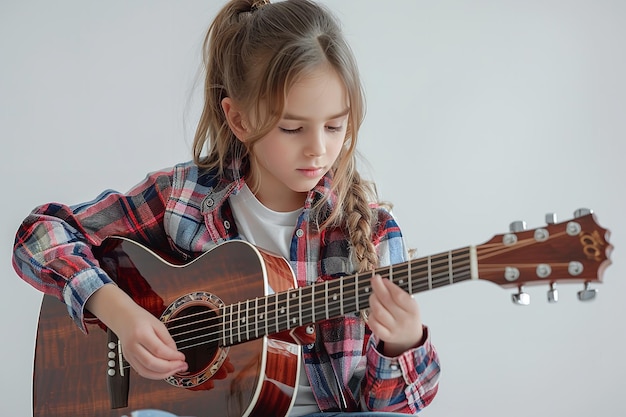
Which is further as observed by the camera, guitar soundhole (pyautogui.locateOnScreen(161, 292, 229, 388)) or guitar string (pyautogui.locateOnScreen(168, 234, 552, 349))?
guitar soundhole (pyautogui.locateOnScreen(161, 292, 229, 388))

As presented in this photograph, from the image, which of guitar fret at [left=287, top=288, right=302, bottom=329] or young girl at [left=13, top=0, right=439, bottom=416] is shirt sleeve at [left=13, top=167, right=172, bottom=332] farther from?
guitar fret at [left=287, top=288, right=302, bottom=329]

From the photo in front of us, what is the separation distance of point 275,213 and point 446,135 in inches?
31.9

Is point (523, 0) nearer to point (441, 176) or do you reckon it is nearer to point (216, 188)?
point (441, 176)

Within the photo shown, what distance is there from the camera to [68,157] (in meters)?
2.31

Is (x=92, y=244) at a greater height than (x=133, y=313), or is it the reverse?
(x=92, y=244)

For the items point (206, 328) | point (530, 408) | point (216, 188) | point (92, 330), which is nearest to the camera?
point (206, 328)

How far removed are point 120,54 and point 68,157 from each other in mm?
304

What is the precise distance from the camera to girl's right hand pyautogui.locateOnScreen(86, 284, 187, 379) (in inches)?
54.5

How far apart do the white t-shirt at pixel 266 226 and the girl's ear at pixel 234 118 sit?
0.36 ft

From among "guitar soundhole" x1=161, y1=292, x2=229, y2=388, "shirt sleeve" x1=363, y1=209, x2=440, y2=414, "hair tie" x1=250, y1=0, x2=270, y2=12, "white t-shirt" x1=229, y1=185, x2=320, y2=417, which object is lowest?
"shirt sleeve" x1=363, y1=209, x2=440, y2=414

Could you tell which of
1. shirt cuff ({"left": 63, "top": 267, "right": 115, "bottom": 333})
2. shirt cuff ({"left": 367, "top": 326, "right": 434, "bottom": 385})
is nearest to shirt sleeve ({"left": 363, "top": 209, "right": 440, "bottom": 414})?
shirt cuff ({"left": 367, "top": 326, "right": 434, "bottom": 385})

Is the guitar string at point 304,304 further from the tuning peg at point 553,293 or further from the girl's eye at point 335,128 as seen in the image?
the girl's eye at point 335,128

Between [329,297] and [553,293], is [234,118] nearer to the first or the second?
[329,297]

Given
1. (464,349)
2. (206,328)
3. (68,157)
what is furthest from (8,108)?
(464,349)
